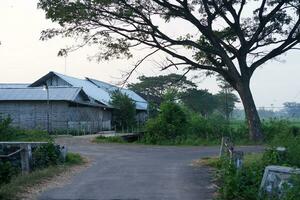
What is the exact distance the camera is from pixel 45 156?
701 inches

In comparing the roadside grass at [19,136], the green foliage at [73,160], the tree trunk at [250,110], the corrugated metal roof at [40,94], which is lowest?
the green foliage at [73,160]

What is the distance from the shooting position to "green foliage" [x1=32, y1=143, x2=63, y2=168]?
58.0 ft

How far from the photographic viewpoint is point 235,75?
32375 millimetres

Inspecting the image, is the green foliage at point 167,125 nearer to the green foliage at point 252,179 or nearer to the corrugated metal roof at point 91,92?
the corrugated metal roof at point 91,92

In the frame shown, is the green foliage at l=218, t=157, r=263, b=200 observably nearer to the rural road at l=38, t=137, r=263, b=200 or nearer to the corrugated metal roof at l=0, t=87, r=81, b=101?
the rural road at l=38, t=137, r=263, b=200

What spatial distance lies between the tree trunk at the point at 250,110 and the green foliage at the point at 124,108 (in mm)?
23093

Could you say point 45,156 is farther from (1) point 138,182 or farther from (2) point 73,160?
(1) point 138,182

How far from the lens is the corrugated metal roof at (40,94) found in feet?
149

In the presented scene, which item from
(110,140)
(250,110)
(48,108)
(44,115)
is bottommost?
(110,140)

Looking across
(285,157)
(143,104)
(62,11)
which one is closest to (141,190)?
(285,157)

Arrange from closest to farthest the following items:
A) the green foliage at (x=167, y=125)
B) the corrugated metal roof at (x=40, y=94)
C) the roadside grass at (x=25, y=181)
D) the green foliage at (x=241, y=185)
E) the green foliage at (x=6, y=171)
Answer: the green foliage at (x=241, y=185), the roadside grass at (x=25, y=181), the green foliage at (x=6, y=171), the green foliage at (x=167, y=125), the corrugated metal roof at (x=40, y=94)

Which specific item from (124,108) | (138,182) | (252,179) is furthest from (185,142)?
(124,108)

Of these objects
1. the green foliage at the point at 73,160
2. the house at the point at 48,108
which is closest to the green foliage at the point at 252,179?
the green foliage at the point at 73,160

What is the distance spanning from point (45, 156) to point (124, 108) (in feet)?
121
